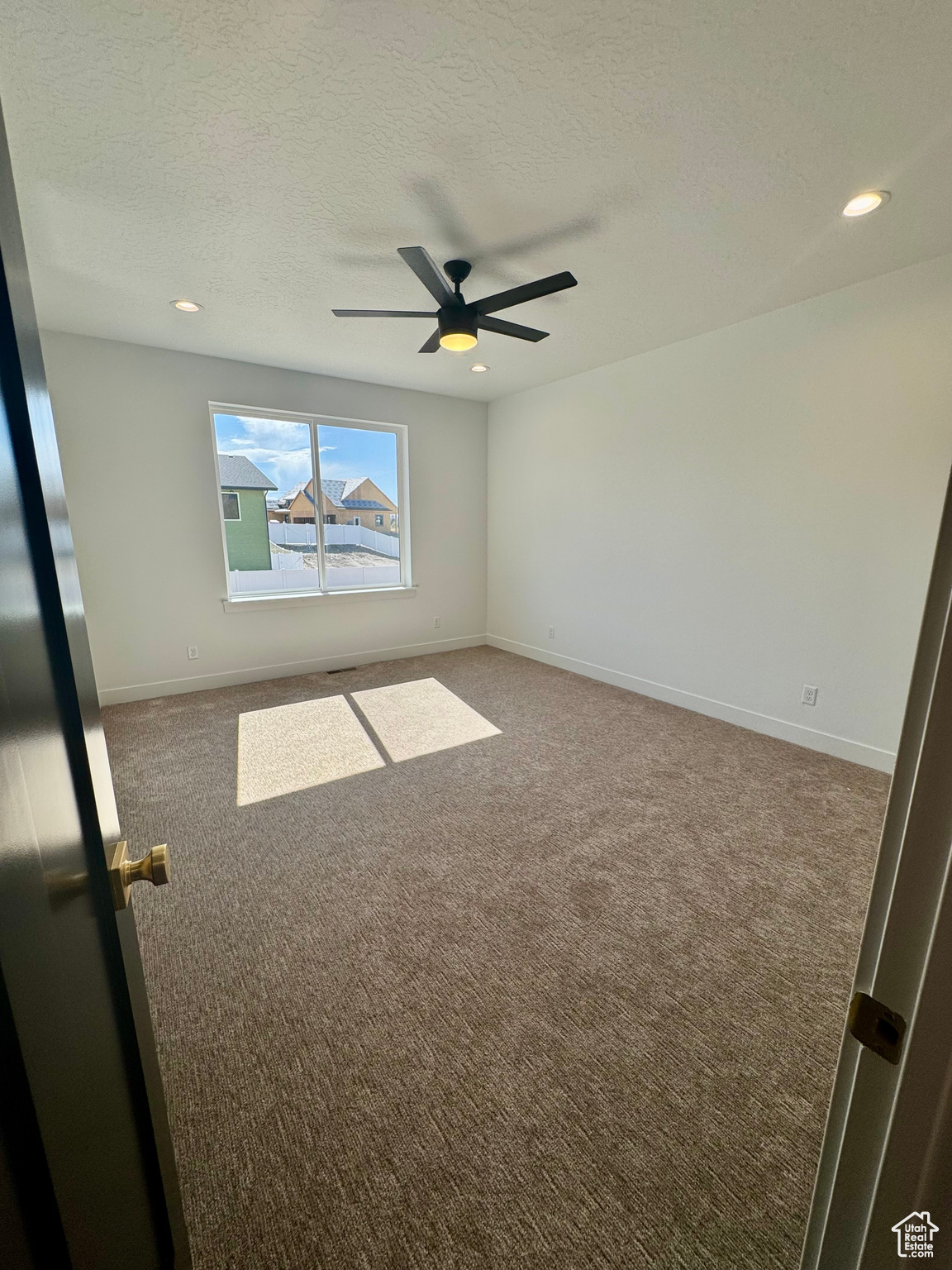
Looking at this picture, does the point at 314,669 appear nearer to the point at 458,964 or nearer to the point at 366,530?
the point at 366,530

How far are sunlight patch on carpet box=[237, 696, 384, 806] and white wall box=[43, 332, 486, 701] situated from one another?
2.97 ft

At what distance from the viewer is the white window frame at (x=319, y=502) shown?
4125mm

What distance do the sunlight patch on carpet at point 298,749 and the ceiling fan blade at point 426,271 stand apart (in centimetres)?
243

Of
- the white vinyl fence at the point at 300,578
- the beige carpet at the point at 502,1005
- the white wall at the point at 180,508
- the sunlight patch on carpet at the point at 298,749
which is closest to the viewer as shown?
the beige carpet at the point at 502,1005

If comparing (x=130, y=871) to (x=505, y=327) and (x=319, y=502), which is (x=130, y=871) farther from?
(x=319, y=502)

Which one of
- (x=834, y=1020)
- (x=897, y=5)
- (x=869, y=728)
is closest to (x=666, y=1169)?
(x=834, y=1020)

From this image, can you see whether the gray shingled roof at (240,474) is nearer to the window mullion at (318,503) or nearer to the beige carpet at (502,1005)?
the window mullion at (318,503)

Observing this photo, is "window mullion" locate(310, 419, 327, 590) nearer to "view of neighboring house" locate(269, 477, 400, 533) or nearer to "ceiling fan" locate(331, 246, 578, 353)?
"view of neighboring house" locate(269, 477, 400, 533)

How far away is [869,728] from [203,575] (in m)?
4.76

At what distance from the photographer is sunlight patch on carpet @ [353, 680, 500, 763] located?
3270 millimetres

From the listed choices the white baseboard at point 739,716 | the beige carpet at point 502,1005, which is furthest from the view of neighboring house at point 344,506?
the beige carpet at point 502,1005

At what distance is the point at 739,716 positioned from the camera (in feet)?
11.6

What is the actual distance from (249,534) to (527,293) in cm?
308

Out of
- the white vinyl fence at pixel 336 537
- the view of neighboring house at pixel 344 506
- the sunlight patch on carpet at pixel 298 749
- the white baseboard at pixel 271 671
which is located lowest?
the sunlight patch on carpet at pixel 298 749
